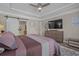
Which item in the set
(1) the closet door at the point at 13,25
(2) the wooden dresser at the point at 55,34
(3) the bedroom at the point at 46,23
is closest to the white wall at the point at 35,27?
(3) the bedroom at the point at 46,23

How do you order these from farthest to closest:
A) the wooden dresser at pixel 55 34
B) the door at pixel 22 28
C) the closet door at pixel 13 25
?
the wooden dresser at pixel 55 34
the door at pixel 22 28
the closet door at pixel 13 25

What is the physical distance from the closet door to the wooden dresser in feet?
1.93

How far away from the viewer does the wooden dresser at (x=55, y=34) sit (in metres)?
1.61

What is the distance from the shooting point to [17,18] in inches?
58.4

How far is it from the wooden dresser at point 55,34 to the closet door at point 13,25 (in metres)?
0.59

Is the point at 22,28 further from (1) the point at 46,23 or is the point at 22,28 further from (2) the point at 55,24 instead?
(2) the point at 55,24

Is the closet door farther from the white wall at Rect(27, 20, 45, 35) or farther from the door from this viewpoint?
the white wall at Rect(27, 20, 45, 35)

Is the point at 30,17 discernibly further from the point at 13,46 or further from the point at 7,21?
the point at 13,46

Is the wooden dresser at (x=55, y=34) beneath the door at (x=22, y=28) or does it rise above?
beneath

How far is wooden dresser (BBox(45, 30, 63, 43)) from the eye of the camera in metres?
1.61

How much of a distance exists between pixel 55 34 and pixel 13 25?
0.81m

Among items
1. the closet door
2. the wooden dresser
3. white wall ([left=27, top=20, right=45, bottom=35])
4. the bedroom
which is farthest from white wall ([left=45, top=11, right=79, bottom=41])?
the closet door

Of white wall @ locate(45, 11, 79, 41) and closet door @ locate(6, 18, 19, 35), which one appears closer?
closet door @ locate(6, 18, 19, 35)

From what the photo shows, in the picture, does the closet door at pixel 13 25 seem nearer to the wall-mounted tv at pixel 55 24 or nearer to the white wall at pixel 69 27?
the wall-mounted tv at pixel 55 24
